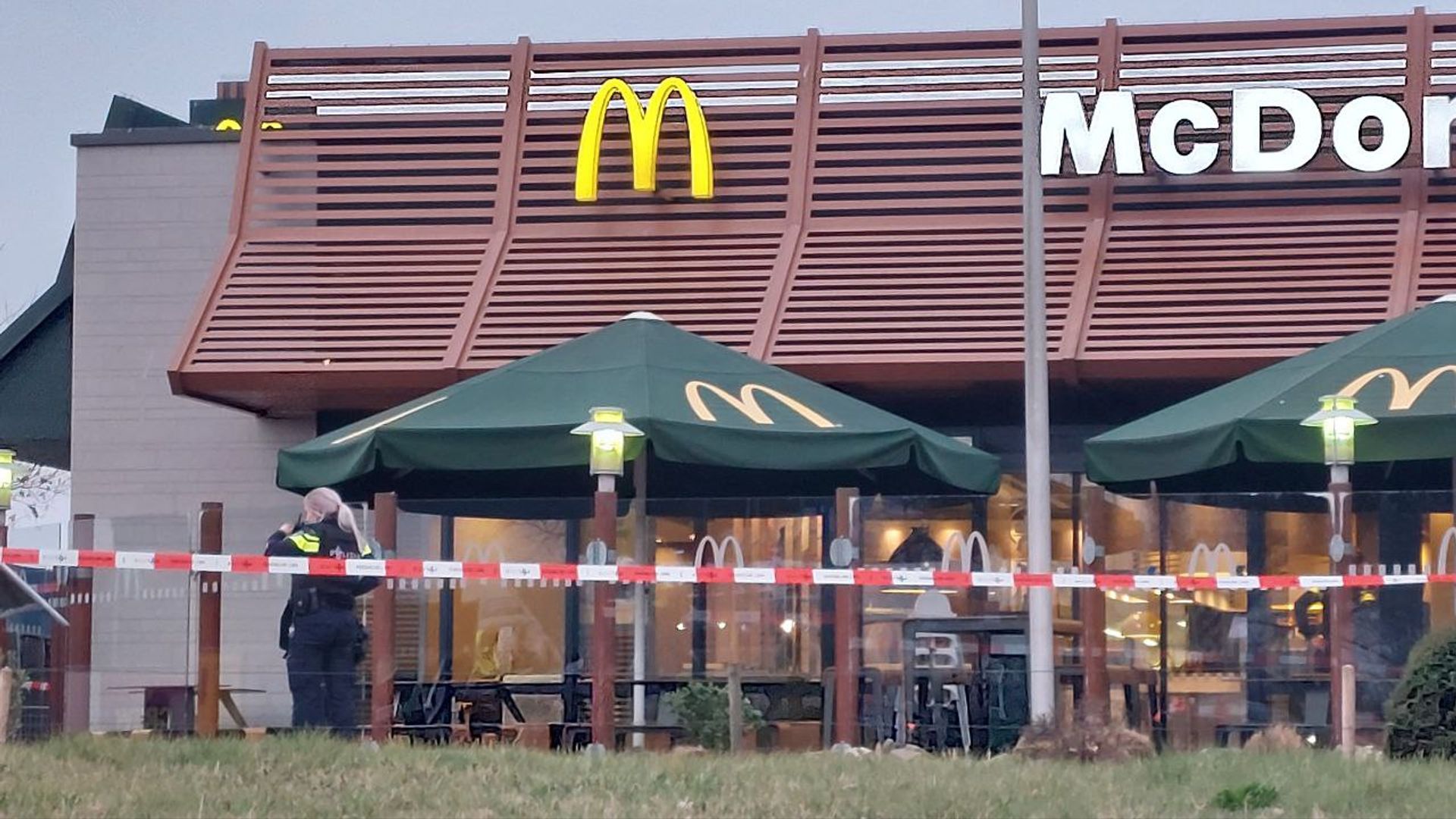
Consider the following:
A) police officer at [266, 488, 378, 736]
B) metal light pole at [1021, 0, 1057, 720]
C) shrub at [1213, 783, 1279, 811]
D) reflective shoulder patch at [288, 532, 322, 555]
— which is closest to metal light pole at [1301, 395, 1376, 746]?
metal light pole at [1021, 0, 1057, 720]

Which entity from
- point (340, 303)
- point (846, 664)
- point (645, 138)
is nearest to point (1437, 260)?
point (645, 138)

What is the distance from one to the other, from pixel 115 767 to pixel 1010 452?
37.4 ft

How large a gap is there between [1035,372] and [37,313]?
10.2 m

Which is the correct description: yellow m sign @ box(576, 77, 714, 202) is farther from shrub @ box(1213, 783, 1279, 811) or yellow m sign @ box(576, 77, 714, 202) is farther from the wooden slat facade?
shrub @ box(1213, 783, 1279, 811)

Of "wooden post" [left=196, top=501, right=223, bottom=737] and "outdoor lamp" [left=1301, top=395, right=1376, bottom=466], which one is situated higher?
"outdoor lamp" [left=1301, top=395, right=1376, bottom=466]

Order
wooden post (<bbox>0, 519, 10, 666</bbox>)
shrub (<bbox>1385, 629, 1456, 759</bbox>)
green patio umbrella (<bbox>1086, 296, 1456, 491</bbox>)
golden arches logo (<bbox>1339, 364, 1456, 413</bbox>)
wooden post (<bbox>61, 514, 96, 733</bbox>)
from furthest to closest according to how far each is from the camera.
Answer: golden arches logo (<bbox>1339, 364, 1456, 413</bbox>), green patio umbrella (<bbox>1086, 296, 1456, 491</bbox>), wooden post (<bbox>61, 514, 96, 733</bbox>), wooden post (<bbox>0, 519, 10, 666</bbox>), shrub (<bbox>1385, 629, 1456, 759</bbox>)

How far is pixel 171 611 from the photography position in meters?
14.0

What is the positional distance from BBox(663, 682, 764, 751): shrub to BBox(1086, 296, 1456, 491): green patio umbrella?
10.3 ft

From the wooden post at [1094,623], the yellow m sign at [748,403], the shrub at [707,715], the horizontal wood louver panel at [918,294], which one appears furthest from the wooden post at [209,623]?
the horizontal wood louver panel at [918,294]

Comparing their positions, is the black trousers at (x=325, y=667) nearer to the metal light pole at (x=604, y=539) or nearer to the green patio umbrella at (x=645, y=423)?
the green patio umbrella at (x=645, y=423)

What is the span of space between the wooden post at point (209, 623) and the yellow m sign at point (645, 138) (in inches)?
233

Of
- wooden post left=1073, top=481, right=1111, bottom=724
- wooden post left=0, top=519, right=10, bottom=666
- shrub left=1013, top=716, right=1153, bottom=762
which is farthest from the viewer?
wooden post left=1073, top=481, right=1111, bottom=724

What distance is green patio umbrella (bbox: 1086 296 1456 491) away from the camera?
14.1 meters

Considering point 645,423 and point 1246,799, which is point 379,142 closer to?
point 645,423
